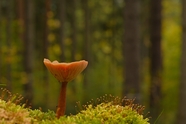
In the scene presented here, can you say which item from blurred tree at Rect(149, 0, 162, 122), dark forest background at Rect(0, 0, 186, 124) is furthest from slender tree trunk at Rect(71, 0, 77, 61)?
blurred tree at Rect(149, 0, 162, 122)

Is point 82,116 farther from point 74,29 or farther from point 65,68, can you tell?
point 74,29

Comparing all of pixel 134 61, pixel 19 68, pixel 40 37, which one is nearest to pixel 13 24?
pixel 19 68

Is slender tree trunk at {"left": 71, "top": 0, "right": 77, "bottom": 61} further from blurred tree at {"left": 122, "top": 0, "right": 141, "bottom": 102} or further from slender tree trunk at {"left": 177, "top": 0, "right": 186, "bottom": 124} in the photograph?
slender tree trunk at {"left": 177, "top": 0, "right": 186, "bottom": 124}

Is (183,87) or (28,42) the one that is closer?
(183,87)

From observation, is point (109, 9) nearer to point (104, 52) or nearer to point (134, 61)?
point (104, 52)

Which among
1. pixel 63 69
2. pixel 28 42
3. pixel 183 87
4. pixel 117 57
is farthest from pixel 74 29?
pixel 63 69

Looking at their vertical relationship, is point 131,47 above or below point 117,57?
below

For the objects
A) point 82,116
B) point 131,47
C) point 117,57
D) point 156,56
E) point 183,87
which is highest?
point 117,57

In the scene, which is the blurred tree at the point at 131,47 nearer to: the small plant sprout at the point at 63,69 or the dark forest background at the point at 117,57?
the dark forest background at the point at 117,57

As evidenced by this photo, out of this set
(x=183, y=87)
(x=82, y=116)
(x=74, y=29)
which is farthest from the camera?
(x=74, y=29)
